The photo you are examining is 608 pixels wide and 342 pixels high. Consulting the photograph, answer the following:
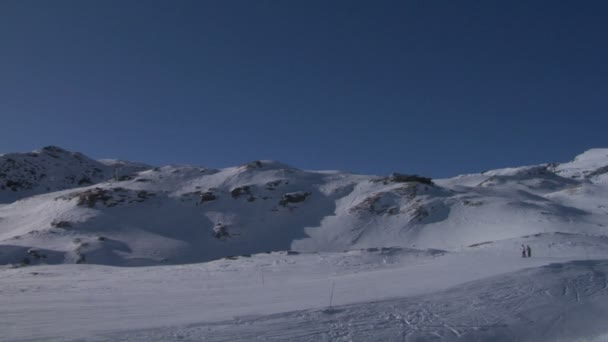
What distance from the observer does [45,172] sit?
97625 mm

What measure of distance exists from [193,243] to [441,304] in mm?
40573

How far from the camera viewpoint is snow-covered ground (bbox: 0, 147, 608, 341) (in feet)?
32.6

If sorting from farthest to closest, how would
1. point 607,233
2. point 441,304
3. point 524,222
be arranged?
point 524,222 → point 607,233 → point 441,304

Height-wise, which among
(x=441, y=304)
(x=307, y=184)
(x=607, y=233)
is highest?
(x=307, y=184)

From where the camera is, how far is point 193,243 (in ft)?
159

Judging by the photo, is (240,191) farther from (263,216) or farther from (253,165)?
(253,165)

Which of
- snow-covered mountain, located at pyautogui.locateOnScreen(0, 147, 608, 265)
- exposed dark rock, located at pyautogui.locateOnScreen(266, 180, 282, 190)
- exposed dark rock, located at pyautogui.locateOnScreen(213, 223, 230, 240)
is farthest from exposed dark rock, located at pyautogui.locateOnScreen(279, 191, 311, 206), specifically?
exposed dark rock, located at pyautogui.locateOnScreen(213, 223, 230, 240)

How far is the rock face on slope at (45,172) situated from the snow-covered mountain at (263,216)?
28.6 m

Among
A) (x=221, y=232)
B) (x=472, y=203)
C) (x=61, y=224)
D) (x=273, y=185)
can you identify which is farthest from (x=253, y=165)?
(x=472, y=203)

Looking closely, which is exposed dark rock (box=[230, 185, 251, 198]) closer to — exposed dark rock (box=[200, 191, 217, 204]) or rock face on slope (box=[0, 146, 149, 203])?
exposed dark rock (box=[200, 191, 217, 204])

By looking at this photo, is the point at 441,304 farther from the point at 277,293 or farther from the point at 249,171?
the point at 249,171

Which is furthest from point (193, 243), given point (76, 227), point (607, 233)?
point (607, 233)

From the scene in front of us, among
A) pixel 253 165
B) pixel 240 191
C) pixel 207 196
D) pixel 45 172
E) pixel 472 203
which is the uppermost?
pixel 45 172

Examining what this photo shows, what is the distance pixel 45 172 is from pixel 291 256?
291ft
